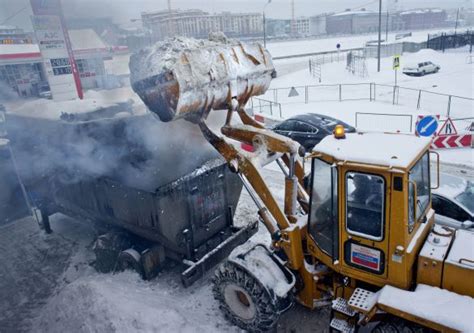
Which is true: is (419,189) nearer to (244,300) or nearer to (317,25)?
(244,300)

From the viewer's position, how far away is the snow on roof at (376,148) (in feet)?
12.1

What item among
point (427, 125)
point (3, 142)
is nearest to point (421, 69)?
point (427, 125)

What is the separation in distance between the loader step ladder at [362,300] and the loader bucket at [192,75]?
115 inches

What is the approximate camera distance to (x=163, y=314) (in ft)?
18.7

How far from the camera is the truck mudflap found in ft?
19.3

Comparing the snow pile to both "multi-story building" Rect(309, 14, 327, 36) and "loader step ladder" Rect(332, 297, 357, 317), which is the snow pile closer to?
"loader step ladder" Rect(332, 297, 357, 317)

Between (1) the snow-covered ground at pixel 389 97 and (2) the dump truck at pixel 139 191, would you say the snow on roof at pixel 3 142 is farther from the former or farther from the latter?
(1) the snow-covered ground at pixel 389 97

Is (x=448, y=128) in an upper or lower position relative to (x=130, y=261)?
upper

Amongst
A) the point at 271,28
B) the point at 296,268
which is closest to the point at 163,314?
the point at 296,268

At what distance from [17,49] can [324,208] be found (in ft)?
121

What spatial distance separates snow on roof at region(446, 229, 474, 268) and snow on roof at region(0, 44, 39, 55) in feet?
121

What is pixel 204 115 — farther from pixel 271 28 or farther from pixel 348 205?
pixel 271 28

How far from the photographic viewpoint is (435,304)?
3.65m

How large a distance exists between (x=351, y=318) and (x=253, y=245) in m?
1.55
